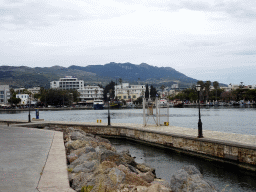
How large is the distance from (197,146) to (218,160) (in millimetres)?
2027

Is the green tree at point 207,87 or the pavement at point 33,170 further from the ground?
the green tree at point 207,87

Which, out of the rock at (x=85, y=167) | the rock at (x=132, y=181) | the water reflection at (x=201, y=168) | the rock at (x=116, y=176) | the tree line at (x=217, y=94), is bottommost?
the water reflection at (x=201, y=168)

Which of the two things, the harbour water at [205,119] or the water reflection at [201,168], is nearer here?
the water reflection at [201,168]

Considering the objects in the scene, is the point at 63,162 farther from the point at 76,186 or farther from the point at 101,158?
the point at 76,186

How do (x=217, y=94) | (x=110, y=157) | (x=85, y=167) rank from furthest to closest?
(x=217, y=94)
(x=110, y=157)
(x=85, y=167)

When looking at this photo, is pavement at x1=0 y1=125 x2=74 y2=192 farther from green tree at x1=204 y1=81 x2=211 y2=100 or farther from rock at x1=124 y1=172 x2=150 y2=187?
green tree at x1=204 y1=81 x2=211 y2=100

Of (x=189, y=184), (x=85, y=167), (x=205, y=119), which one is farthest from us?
(x=205, y=119)

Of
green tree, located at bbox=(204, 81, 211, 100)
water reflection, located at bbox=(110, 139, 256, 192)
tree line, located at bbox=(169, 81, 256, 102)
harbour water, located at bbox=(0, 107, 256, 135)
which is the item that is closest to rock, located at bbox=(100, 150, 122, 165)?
water reflection, located at bbox=(110, 139, 256, 192)

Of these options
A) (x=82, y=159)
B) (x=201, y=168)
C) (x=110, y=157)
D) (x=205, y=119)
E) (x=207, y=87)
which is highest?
(x=207, y=87)

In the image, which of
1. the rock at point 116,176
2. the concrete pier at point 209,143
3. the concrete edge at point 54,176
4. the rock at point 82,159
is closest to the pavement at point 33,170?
the concrete edge at point 54,176

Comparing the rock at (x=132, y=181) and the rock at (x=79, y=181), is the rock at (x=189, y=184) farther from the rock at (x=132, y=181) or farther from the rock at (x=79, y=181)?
the rock at (x=79, y=181)

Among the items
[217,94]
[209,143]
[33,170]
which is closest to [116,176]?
[33,170]

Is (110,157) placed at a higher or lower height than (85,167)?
lower

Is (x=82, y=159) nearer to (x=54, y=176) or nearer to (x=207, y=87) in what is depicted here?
(x=54, y=176)
